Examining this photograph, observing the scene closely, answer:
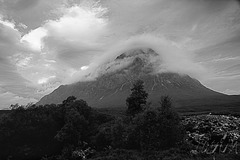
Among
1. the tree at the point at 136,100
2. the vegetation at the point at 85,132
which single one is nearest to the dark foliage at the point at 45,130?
the vegetation at the point at 85,132

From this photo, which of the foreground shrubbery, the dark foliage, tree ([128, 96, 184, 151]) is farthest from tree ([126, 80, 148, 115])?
tree ([128, 96, 184, 151])

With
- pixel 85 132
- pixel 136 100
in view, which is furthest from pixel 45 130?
pixel 136 100

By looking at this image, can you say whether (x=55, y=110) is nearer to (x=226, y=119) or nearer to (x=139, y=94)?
(x=139, y=94)

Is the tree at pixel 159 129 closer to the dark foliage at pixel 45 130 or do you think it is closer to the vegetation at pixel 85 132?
the vegetation at pixel 85 132

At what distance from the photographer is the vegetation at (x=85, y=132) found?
45.7 metres

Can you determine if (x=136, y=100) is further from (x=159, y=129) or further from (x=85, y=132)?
(x=159, y=129)

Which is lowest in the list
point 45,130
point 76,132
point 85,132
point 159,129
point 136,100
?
point 85,132

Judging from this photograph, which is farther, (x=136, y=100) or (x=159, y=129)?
(x=136, y=100)

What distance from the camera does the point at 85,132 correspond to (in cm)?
6294

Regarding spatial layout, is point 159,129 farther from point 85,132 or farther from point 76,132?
point 85,132

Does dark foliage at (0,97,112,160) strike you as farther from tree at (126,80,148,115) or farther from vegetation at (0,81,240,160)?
tree at (126,80,148,115)

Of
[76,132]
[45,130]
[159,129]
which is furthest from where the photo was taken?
[45,130]

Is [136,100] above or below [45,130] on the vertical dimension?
above

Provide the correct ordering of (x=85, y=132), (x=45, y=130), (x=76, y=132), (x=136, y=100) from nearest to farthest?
(x=76, y=132), (x=85, y=132), (x=45, y=130), (x=136, y=100)
